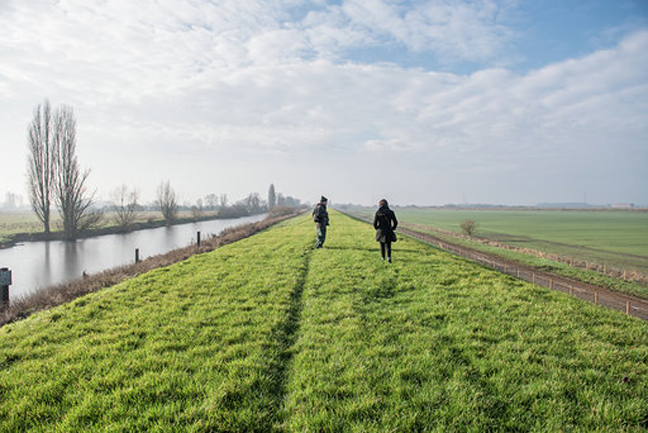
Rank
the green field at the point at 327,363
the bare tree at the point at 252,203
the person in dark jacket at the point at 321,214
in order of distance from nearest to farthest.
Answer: the green field at the point at 327,363 < the person in dark jacket at the point at 321,214 < the bare tree at the point at 252,203

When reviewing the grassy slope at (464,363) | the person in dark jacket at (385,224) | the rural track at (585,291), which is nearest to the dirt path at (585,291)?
the rural track at (585,291)

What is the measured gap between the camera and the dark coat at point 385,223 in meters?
10.5

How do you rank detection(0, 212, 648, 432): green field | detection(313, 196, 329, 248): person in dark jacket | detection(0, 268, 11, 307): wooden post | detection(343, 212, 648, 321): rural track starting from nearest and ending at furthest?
detection(0, 212, 648, 432): green field, detection(0, 268, 11, 307): wooden post, detection(343, 212, 648, 321): rural track, detection(313, 196, 329, 248): person in dark jacket

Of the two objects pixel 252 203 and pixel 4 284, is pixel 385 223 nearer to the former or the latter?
pixel 4 284

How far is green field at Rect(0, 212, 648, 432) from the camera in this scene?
2.96m

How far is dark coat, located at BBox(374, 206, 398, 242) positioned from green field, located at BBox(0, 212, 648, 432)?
11.5 feet

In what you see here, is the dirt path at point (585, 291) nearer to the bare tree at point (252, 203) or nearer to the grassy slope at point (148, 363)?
the grassy slope at point (148, 363)

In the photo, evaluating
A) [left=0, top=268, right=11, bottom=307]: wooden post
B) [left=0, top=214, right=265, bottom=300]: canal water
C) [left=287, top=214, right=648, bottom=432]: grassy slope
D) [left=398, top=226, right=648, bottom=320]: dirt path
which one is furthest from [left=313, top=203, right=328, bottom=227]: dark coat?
[left=0, top=214, right=265, bottom=300]: canal water

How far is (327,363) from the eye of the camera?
4.00 meters

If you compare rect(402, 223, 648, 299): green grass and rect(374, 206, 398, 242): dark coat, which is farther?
rect(402, 223, 648, 299): green grass

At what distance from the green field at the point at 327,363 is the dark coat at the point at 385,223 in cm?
350

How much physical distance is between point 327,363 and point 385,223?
7.22 m

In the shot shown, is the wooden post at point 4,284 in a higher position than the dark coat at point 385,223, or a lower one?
lower

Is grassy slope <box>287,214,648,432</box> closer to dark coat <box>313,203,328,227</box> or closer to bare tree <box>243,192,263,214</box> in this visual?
dark coat <box>313,203,328,227</box>
